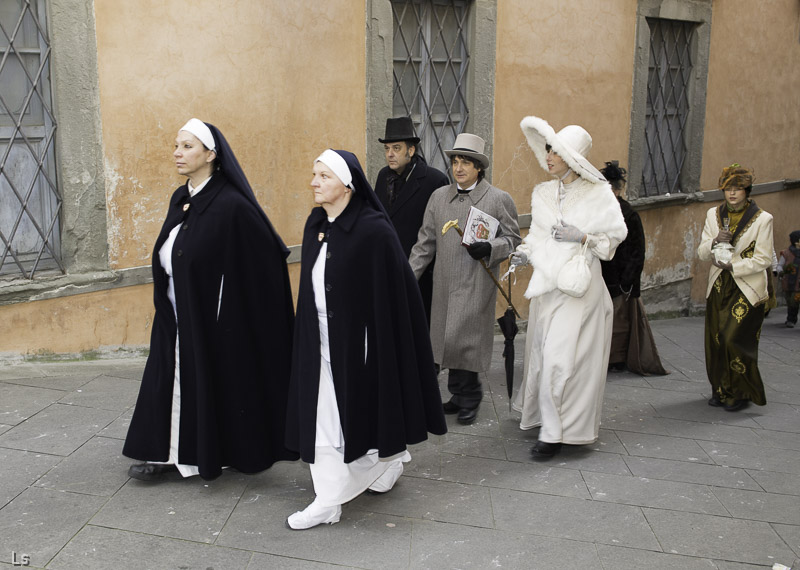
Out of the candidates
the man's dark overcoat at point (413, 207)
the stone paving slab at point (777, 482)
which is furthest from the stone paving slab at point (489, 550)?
the man's dark overcoat at point (413, 207)

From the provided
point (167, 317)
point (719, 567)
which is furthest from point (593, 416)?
point (167, 317)

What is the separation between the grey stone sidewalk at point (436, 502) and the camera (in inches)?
148

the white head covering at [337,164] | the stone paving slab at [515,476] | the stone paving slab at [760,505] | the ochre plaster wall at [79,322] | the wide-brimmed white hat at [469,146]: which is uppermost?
the wide-brimmed white hat at [469,146]

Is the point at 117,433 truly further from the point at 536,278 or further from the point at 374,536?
the point at 536,278

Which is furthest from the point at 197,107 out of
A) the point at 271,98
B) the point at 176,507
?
the point at 176,507

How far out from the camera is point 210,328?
423 centimetres

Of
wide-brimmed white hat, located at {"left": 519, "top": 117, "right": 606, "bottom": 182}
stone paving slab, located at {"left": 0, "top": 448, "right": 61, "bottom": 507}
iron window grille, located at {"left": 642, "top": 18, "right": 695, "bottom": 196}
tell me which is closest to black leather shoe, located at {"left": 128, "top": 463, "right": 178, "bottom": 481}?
stone paving slab, located at {"left": 0, "top": 448, "right": 61, "bottom": 507}

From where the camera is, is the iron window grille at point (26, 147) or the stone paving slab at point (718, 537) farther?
the iron window grille at point (26, 147)

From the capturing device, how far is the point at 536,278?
512cm

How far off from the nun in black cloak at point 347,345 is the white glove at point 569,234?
1.31m

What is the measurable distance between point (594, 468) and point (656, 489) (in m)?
0.39

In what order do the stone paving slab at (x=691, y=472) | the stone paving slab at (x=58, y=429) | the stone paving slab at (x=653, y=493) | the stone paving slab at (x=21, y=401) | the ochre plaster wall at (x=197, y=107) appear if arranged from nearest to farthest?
the stone paving slab at (x=653, y=493), the stone paving slab at (x=58, y=429), the stone paving slab at (x=691, y=472), the stone paving slab at (x=21, y=401), the ochre plaster wall at (x=197, y=107)

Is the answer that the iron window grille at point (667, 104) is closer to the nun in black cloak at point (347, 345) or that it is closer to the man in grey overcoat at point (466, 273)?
the man in grey overcoat at point (466, 273)

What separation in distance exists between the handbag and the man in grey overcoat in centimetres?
58
